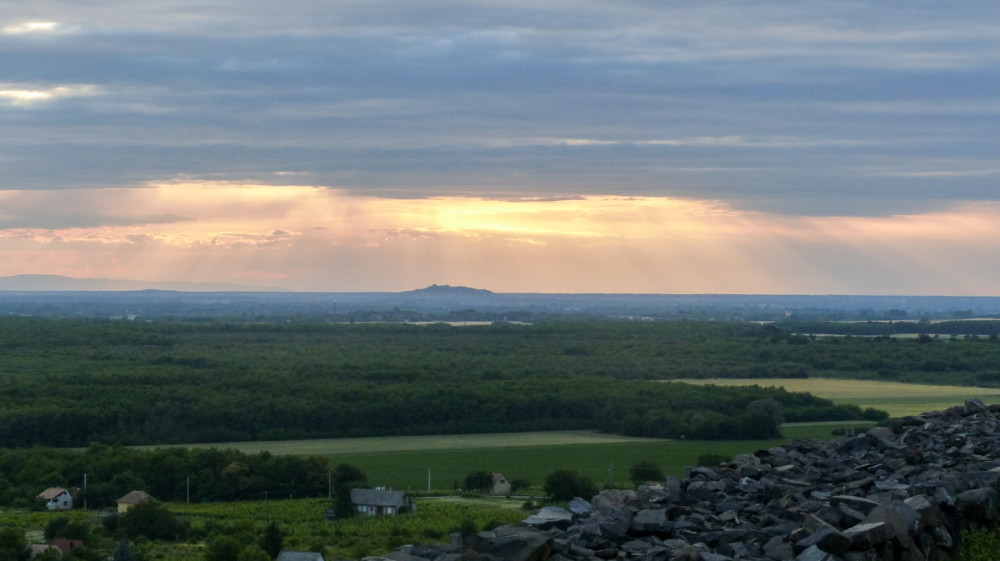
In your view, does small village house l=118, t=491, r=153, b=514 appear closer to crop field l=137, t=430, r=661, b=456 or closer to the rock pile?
crop field l=137, t=430, r=661, b=456

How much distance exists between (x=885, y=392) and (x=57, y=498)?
1715 inches

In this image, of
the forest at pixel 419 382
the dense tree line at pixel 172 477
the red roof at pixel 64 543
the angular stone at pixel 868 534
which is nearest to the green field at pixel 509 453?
the dense tree line at pixel 172 477

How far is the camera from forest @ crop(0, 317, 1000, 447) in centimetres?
5516

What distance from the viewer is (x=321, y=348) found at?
105750 millimetres

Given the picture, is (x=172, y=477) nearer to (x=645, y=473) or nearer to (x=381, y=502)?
(x=381, y=502)

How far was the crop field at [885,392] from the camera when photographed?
51.9 metres

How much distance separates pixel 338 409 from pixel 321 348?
47243mm

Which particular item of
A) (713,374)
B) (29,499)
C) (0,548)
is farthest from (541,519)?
(713,374)

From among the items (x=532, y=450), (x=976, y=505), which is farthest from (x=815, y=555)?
(x=532, y=450)

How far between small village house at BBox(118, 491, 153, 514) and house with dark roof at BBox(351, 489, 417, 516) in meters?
5.99

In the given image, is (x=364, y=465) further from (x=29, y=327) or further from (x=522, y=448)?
(x=29, y=327)

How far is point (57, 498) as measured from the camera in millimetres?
37188

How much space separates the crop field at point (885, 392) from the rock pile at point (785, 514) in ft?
128

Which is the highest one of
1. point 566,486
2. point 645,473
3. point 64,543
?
point 645,473
